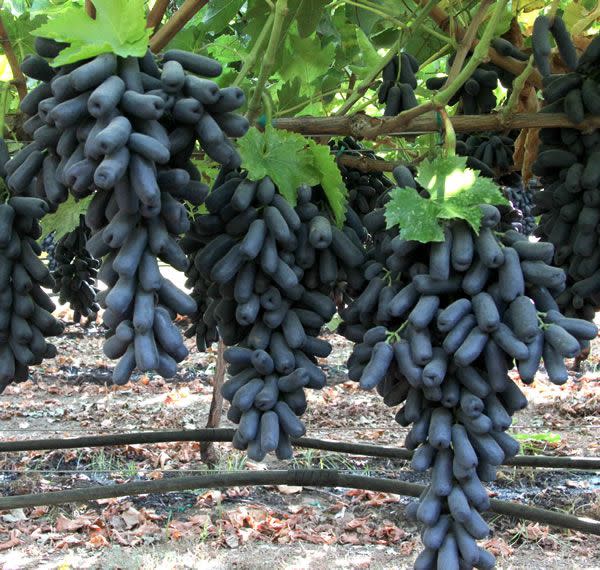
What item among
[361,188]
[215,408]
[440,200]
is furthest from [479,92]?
[215,408]

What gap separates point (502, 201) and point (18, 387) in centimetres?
612

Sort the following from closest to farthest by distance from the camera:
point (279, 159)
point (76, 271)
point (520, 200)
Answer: point (279, 159)
point (76, 271)
point (520, 200)

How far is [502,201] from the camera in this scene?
4.11ft

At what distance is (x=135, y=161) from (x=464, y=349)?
52 cm

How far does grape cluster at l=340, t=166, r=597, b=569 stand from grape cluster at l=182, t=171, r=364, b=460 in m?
0.13

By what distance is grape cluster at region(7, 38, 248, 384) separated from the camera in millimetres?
1006

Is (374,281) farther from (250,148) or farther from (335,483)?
(335,483)

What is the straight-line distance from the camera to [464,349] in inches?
45.2

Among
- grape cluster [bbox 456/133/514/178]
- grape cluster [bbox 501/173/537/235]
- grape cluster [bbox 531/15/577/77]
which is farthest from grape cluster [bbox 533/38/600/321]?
grape cluster [bbox 501/173/537/235]

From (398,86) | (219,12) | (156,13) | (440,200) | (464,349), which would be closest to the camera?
(464,349)

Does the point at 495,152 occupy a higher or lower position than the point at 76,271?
higher

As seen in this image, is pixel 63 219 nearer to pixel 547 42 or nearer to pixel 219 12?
pixel 219 12

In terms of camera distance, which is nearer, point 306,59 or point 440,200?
point 440,200

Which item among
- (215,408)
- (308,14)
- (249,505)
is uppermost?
(308,14)
